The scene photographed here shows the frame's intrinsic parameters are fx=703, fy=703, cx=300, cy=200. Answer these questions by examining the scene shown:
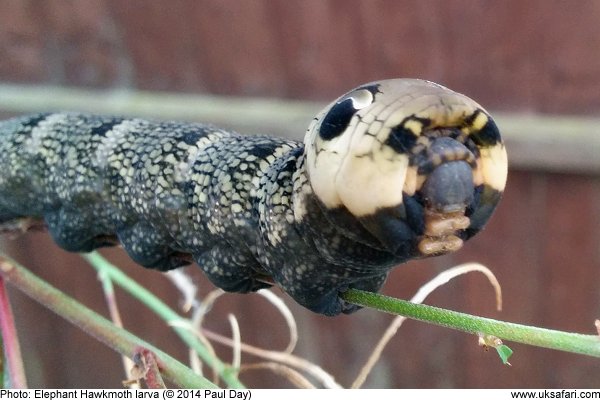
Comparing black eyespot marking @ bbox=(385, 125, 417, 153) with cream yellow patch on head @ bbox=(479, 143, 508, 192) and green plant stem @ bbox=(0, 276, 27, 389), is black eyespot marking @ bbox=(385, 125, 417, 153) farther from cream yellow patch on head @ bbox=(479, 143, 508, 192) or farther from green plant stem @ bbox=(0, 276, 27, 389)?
green plant stem @ bbox=(0, 276, 27, 389)

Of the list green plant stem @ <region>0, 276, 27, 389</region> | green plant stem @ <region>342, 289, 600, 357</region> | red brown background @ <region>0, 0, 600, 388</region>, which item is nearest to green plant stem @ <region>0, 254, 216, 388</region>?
green plant stem @ <region>0, 276, 27, 389</region>

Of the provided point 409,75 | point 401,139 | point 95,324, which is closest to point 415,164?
point 401,139

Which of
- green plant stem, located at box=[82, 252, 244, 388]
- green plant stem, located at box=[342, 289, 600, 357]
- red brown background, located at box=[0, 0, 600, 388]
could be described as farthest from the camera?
red brown background, located at box=[0, 0, 600, 388]

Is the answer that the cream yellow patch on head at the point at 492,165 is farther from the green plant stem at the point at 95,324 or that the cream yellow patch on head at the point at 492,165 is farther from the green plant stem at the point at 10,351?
the green plant stem at the point at 10,351

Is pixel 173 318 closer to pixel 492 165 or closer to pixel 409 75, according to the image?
pixel 492 165

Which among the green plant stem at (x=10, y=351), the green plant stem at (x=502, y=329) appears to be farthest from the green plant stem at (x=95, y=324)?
the green plant stem at (x=502, y=329)

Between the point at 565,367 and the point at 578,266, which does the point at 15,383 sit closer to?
the point at 578,266
